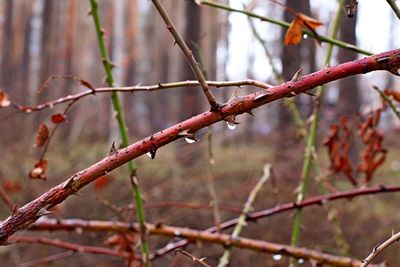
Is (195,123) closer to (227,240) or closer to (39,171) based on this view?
(39,171)

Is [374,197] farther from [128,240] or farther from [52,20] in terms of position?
[52,20]

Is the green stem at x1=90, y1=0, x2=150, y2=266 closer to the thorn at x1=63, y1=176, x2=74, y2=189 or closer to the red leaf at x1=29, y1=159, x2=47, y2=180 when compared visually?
the red leaf at x1=29, y1=159, x2=47, y2=180

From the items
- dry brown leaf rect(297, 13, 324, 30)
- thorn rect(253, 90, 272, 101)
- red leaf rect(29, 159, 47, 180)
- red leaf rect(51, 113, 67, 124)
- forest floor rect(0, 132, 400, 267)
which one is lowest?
thorn rect(253, 90, 272, 101)

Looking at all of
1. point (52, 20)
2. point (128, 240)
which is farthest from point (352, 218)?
point (52, 20)

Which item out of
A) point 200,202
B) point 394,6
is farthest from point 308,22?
point 200,202

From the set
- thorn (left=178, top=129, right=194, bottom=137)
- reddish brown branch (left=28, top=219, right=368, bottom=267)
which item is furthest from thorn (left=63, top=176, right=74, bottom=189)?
reddish brown branch (left=28, top=219, right=368, bottom=267)

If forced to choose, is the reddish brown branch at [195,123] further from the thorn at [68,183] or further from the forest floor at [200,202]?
the forest floor at [200,202]
